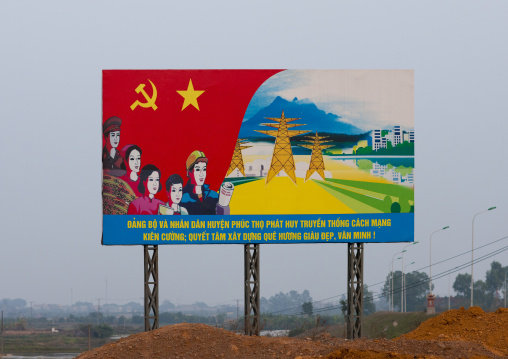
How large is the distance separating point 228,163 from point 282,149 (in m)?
2.14

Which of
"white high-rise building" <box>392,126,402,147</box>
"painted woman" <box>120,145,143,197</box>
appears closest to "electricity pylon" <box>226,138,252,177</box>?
"painted woman" <box>120,145,143,197</box>

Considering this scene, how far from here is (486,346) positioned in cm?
2538

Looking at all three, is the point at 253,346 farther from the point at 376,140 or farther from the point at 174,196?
the point at 376,140

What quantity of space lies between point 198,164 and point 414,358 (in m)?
11.0

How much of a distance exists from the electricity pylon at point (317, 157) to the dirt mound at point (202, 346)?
650 cm

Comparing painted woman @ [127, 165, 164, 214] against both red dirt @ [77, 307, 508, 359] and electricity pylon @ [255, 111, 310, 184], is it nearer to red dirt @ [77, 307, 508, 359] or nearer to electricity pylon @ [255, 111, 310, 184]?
electricity pylon @ [255, 111, 310, 184]

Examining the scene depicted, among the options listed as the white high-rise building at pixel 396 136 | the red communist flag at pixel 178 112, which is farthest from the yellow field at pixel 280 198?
the white high-rise building at pixel 396 136

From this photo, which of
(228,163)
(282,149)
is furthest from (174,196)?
(282,149)

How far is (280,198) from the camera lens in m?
27.6

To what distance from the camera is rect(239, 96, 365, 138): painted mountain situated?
27.8 metres

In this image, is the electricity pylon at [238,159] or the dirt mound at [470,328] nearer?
the dirt mound at [470,328]

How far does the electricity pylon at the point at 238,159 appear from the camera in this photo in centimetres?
2761

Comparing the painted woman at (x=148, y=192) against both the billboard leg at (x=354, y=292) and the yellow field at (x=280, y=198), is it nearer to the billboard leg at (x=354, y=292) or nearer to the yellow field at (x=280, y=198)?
the yellow field at (x=280, y=198)

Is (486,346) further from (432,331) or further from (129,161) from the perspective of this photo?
(129,161)
